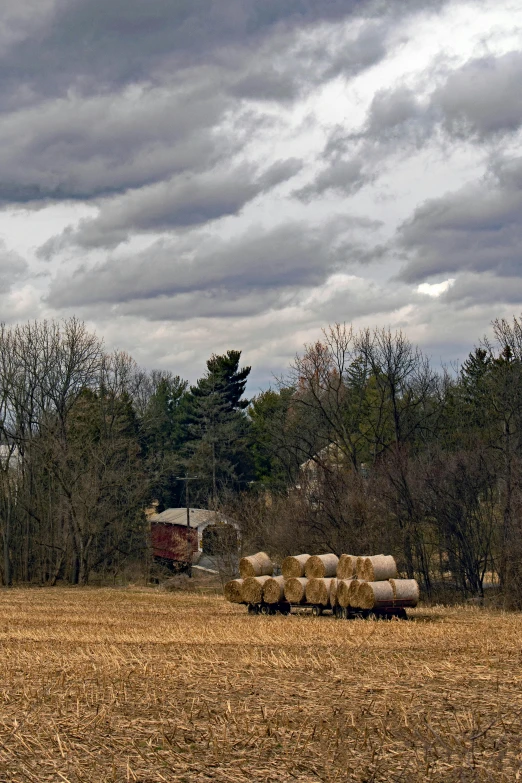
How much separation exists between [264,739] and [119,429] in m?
49.3

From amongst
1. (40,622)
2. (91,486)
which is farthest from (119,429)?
(40,622)

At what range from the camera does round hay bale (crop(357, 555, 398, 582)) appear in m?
22.6

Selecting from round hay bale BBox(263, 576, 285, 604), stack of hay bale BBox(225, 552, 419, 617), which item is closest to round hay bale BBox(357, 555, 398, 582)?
stack of hay bale BBox(225, 552, 419, 617)

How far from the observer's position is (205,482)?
7206cm

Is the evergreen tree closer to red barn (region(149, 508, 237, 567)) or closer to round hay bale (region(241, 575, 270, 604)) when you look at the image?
red barn (region(149, 508, 237, 567))

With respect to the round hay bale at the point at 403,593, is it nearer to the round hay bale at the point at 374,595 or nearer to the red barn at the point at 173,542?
the round hay bale at the point at 374,595

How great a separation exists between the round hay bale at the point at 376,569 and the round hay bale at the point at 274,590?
8.87 ft

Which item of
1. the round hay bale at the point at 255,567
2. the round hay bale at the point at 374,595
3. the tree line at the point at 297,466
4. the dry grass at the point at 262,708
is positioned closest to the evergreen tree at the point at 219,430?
the tree line at the point at 297,466

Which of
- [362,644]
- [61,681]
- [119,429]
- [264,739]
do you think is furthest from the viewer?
[119,429]

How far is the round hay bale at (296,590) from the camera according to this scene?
2430 cm

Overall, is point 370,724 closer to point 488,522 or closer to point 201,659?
point 201,659

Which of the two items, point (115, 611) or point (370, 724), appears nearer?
point (370, 724)

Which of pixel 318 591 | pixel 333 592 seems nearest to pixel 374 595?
pixel 333 592

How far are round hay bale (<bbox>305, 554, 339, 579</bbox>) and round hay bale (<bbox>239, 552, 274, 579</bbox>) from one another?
189 centimetres
